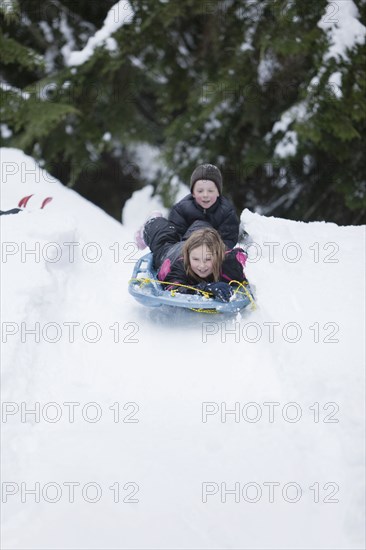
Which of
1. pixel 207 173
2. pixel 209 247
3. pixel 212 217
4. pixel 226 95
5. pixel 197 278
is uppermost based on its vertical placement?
pixel 226 95

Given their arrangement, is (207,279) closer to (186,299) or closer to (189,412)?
(186,299)

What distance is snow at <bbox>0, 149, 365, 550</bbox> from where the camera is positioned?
2.20 m

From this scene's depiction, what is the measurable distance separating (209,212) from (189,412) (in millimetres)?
2312

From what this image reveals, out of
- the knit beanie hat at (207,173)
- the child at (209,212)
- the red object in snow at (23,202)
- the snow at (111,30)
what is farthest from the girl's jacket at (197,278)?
the snow at (111,30)

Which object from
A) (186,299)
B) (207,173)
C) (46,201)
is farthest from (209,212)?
(46,201)

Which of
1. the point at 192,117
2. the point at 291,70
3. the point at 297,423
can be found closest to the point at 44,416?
the point at 297,423

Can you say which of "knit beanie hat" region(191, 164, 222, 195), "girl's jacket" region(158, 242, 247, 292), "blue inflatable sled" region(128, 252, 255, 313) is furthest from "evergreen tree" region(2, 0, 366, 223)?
"blue inflatable sled" region(128, 252, 255, 313)

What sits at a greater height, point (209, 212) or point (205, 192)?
point (205, 192)

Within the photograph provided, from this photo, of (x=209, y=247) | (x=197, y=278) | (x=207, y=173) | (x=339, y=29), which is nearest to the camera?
(x=209, y=247)

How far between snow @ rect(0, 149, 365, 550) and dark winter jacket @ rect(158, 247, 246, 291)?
0.38 feet

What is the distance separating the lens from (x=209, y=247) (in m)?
3.69

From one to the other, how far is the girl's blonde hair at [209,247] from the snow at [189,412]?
0.82 feet

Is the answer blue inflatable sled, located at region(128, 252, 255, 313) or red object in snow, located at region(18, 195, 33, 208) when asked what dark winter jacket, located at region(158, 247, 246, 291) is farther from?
red object in snow, located at region(18, 195, 33, 208)

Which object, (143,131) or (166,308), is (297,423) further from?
(143,131)
